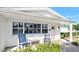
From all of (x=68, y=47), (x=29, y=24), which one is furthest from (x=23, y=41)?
(x=68, y=47)

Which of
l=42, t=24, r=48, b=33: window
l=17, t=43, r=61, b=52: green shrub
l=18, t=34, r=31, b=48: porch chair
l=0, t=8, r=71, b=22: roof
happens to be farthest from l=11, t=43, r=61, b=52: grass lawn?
l=0, t=8, r=71, b=22: roof

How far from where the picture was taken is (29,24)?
9.99 meters

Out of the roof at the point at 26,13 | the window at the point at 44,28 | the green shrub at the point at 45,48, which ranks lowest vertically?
the green shrub at the point at 45,48

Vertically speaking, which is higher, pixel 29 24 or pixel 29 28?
pixel 29 24

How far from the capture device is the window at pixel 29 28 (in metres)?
9.98

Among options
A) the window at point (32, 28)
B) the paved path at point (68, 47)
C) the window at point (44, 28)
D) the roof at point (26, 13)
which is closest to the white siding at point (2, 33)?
the roof at point (26, 13)

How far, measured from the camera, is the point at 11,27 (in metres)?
9.94

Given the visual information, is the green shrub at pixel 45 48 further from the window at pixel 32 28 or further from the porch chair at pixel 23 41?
the window at pixel 32 28

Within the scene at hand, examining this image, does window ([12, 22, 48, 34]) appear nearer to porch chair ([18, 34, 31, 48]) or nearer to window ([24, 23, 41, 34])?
window ([24, 23, 41, 34])

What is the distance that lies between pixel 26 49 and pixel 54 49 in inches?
30.4

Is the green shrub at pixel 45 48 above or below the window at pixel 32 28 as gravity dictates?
below

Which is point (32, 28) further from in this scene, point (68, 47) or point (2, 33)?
point (68, 47)

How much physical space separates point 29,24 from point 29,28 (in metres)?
0.12

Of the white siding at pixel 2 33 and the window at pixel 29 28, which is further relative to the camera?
the window at pixel 29 28
